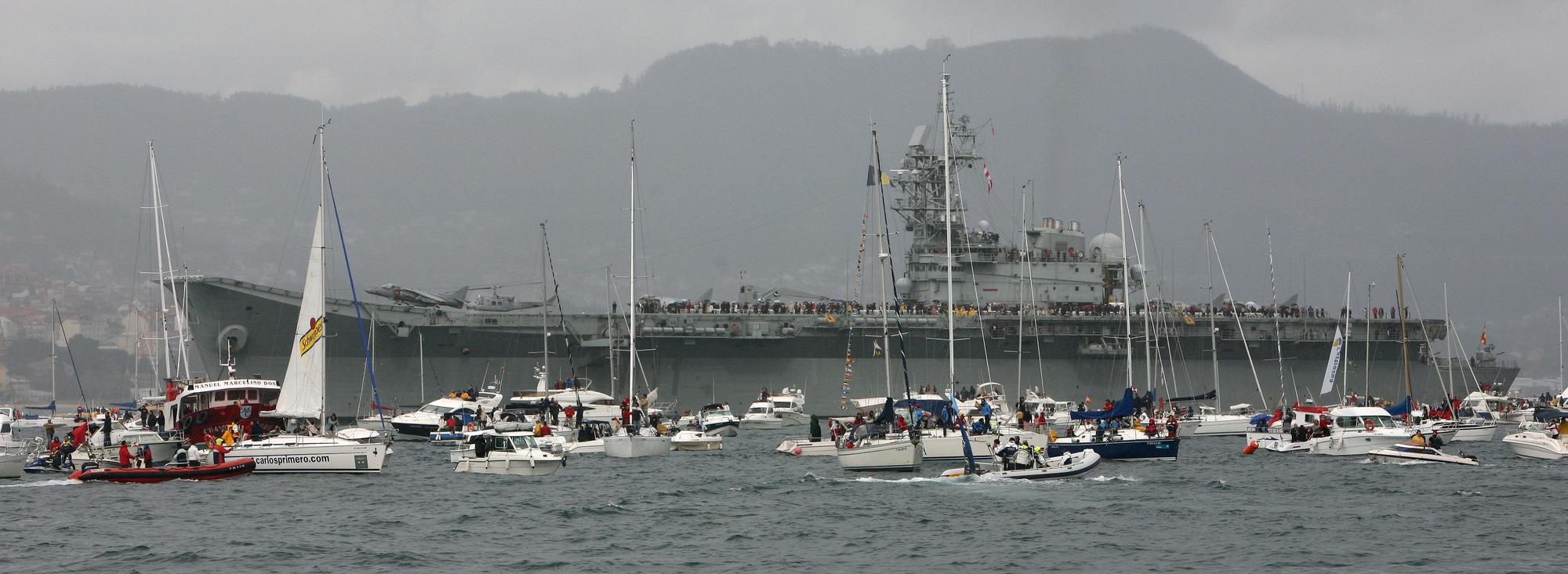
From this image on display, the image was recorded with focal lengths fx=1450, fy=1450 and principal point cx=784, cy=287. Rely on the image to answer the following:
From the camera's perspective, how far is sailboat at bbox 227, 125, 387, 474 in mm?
27766

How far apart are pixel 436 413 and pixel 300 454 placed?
1617 cm

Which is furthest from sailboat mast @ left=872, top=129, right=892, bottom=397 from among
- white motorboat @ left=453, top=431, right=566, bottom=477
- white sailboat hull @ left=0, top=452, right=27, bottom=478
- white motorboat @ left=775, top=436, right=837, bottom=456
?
white sailboat hull @ left=0, top=452, right=27, bottom=478

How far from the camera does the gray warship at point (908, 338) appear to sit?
163 ft

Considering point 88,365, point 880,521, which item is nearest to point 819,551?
point 880,521

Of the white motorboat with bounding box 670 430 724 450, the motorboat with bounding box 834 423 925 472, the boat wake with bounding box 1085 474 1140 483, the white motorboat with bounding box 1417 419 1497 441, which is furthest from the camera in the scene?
the white motorboat with bounding box 1417 419 1497 441

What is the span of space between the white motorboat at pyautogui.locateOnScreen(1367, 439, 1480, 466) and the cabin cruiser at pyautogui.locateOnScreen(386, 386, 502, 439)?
933 inches

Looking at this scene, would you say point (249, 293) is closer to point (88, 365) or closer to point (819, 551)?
point (819, 551)

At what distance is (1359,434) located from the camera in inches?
1313

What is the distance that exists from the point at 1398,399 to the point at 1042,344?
16169 mm

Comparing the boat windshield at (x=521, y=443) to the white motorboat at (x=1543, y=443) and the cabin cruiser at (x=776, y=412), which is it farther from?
the white motorboat at (x=1543, y=443)

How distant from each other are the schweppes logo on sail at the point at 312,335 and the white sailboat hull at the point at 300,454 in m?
2.27

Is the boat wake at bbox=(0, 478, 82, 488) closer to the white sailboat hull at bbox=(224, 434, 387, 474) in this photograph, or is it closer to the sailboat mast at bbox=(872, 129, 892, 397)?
the white sailboat hull at bbox=(224, 434, 387, 474)

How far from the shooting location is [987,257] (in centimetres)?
5866

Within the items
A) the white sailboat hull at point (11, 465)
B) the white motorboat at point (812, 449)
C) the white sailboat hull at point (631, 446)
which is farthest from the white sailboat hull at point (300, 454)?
the white motorboat at point (812, 449)
